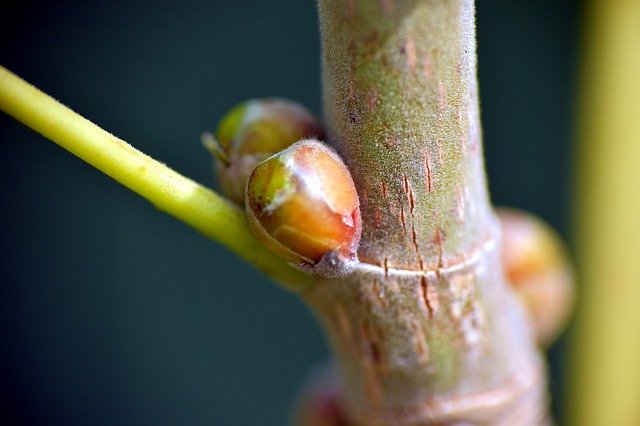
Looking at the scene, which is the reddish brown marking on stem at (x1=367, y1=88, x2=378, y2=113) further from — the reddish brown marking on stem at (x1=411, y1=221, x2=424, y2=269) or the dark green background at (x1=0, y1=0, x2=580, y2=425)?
the dark green background at (x1=0, y1=0, x2=580, y2=425)

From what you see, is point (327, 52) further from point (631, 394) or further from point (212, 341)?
point (212, 341)

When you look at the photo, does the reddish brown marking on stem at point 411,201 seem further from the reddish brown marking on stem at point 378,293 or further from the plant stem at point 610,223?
the plant stem at point 610,223

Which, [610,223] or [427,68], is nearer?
[427,68]

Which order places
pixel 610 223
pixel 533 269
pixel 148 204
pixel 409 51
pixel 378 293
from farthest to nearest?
pixel 148 204 → pixel 610 223 → pixel 533 269 → pixel 378 293 → pixel 409 51

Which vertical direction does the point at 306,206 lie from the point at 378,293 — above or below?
above

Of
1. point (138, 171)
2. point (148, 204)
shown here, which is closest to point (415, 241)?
point (138, 171)

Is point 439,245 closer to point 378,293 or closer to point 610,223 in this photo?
point 378,293

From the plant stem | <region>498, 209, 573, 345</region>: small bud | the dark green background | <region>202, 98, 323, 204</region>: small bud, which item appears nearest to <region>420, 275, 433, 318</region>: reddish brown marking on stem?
<region>202, 98, 323, 204</region>: small bud

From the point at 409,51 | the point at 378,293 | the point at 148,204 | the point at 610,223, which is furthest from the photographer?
the point at 148,204
